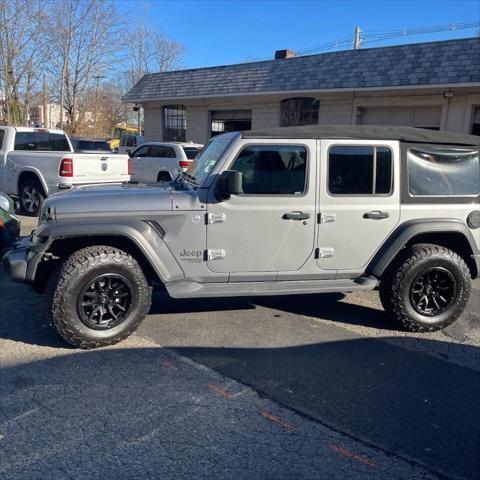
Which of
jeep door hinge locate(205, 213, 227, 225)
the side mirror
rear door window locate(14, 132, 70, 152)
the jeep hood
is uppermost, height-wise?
rear door window locate(14, 132, 70, 152)

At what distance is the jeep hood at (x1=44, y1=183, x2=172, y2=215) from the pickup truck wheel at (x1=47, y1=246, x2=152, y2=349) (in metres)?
0.35

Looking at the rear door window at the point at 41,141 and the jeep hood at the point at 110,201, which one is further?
the rear door window at the point at 41,141

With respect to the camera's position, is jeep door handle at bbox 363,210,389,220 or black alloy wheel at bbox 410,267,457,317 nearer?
jeep door handle at bbox 363,210,389,220

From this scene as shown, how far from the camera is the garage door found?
14.0 meters

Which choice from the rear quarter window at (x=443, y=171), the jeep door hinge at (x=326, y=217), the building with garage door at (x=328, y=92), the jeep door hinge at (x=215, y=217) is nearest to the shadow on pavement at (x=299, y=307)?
the jeep door hinge at (x=326, y=217)

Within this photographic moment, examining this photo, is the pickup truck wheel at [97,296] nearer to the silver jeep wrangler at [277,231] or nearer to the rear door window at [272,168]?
the silver jeep wrangler at [277,231]

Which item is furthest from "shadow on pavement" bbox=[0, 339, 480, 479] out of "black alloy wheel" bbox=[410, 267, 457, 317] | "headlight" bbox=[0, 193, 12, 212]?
"headlight" bbox=[0, 193, 12, 212]

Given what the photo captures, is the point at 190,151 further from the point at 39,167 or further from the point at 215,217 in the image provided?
the point at 215,217

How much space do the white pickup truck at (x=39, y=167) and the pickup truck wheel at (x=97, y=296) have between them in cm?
582

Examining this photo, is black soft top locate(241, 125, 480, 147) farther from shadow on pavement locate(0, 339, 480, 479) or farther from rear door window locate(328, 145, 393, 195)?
shadow on pavement locate(0, 339, 480, 479)

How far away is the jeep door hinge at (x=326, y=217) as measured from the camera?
4488 millimetres

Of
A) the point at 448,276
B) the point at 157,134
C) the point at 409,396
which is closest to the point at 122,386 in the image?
the point at 409,396

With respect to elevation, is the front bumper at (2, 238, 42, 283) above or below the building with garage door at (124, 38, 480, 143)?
below

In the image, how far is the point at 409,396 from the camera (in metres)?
3.51
